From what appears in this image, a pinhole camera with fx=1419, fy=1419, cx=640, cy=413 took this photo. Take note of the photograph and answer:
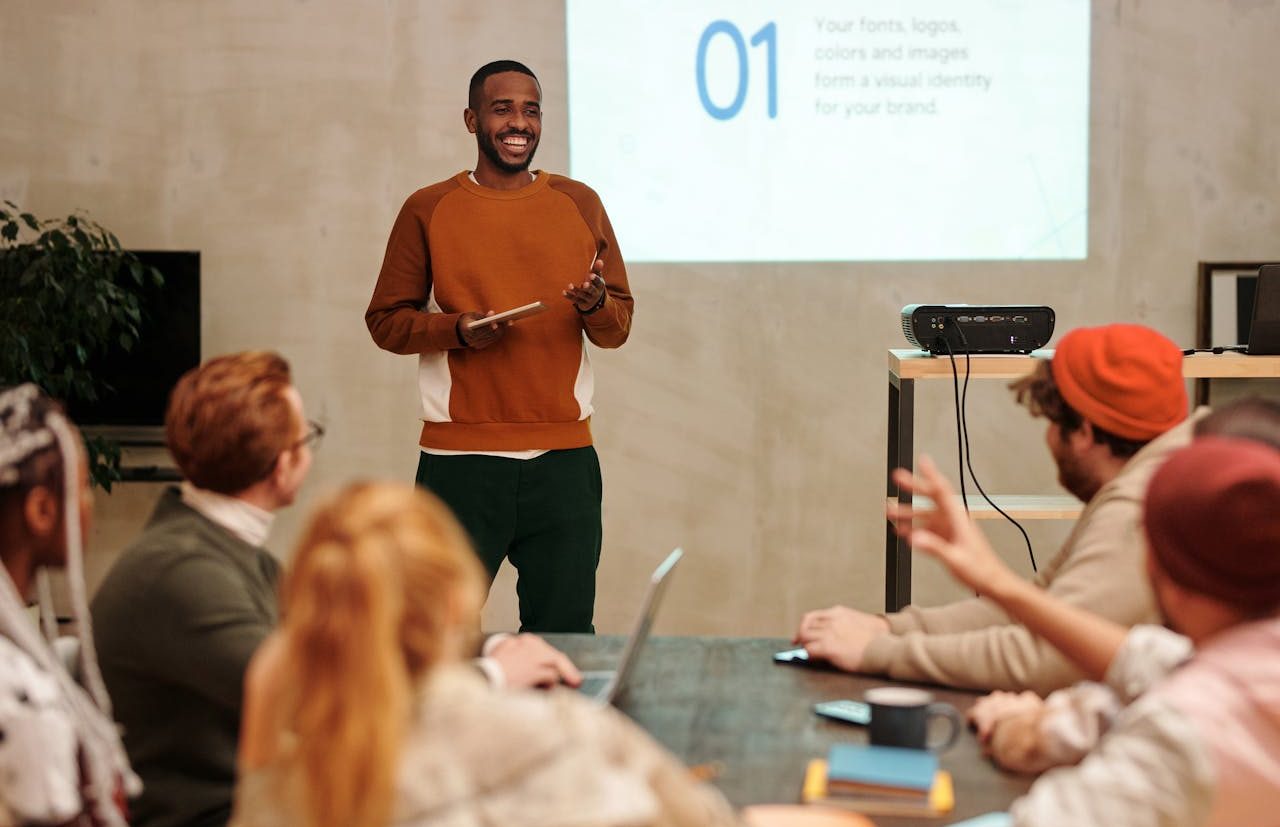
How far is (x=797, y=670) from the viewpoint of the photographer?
2.11 m

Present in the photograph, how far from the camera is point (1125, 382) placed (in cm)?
204

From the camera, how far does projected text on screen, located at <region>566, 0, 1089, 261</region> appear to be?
437 cm

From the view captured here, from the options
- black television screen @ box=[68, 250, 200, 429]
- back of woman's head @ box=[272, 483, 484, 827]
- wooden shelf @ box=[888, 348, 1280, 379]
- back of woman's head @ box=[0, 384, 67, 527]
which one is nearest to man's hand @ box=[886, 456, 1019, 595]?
back of woman's head @ box=[272, 483, 484, 827]

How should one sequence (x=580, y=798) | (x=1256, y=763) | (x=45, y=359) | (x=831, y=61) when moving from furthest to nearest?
→ (x=831, y=61)
(x=45, y=359)
(x=1256, y=763)
(x=580, y=798)

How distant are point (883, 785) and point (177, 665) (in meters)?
0.84

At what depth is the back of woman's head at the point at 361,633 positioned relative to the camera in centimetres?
104

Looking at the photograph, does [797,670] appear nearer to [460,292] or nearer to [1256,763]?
[1256,763]

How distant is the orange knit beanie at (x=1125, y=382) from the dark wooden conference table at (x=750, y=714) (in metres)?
0.45

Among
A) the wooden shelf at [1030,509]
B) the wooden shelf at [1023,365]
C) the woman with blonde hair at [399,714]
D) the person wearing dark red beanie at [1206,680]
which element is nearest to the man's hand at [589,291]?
the wooden shelf at [1023,365]

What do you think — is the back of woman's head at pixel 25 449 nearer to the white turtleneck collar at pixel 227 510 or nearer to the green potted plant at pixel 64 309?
the white turtleneck collar at pixel 227 510

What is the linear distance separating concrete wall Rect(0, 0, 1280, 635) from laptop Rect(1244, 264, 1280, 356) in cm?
125

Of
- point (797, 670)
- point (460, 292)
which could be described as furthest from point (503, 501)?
point (797, 670)

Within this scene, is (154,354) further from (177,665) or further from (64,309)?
(177,665)

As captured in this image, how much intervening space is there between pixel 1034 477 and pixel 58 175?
129 inches
